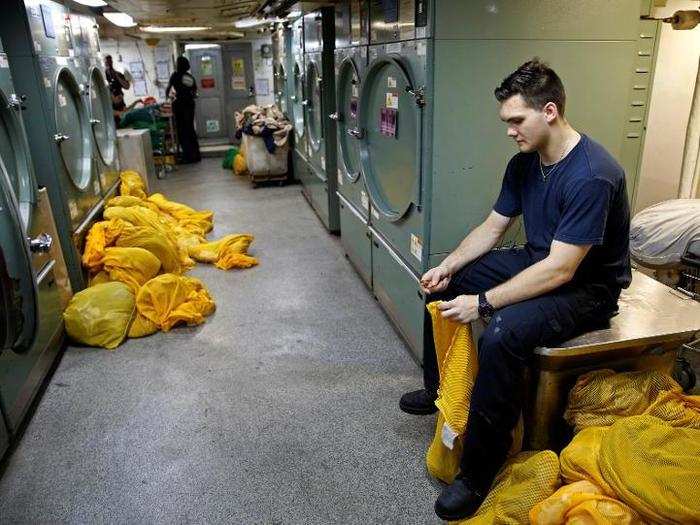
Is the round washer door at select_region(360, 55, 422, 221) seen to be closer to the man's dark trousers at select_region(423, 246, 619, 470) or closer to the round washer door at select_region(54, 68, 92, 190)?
the man's dark trousers at select_region(423, 246, 619, 470)

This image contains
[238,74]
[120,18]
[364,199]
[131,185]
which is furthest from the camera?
[238,74]

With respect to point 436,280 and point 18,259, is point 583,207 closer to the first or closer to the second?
point 436,280

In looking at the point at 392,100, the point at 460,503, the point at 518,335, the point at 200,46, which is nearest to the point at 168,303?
the point at 392,100

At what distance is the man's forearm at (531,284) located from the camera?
5.95ft

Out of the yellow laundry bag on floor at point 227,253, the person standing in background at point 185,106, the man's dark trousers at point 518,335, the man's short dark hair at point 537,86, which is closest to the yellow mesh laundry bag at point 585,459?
the man's dark trousers at point 518,335

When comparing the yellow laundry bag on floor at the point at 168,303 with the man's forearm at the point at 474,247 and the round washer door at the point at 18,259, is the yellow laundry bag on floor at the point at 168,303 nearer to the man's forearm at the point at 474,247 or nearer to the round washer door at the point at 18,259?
the round washer door at the point at 18,259

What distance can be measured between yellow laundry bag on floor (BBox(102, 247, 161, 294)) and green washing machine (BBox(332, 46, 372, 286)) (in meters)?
1.52

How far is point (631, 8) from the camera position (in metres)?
2.40

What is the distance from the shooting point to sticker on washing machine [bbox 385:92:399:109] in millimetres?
2783

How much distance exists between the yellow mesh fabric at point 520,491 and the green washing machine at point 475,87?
3.52 ft

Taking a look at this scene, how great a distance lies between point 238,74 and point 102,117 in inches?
242

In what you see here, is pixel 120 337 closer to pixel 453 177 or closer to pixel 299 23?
pixel 453 177

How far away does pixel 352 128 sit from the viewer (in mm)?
3805

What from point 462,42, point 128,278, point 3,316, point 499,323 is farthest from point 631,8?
point 128,278
